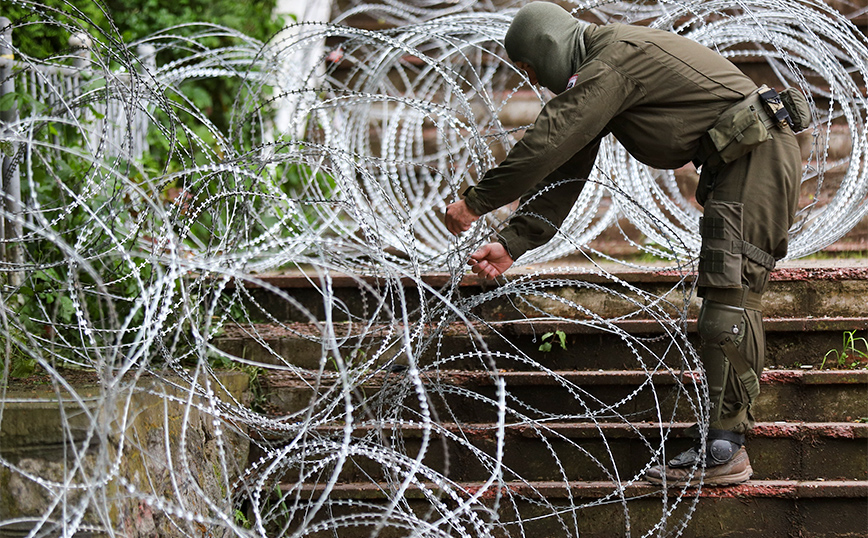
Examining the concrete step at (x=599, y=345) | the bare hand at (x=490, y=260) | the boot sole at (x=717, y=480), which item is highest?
the bare hand at (x=490, y=260)

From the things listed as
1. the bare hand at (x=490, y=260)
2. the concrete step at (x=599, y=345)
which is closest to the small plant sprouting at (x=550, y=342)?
the concrete step at (x=599, y=345)

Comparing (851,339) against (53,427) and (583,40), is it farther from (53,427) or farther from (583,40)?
(53,427)

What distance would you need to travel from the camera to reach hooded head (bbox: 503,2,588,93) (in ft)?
10.1

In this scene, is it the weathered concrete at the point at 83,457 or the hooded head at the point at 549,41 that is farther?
the hooded head at the point at 549,41

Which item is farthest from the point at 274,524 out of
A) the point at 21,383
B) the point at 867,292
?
the point at 867,292

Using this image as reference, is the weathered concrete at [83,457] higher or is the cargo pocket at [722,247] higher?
the cargo pocket at [722,247]

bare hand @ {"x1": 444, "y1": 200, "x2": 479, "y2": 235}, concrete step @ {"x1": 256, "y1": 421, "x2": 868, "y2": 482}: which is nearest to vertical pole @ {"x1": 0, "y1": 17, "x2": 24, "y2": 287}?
concrete step @ {"x1": 256, "y1": 421, "x2": 868, "y2": 482}

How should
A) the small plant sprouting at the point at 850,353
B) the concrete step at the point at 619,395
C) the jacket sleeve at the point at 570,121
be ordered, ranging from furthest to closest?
the small plant sprouting at the point at 850,353 < the concrete step at the point at 619,395 < the jacket sleeve at the point at 570,121

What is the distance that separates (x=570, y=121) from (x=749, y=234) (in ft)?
2.66

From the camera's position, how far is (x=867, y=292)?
3895 mm

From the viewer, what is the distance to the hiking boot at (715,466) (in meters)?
3.04

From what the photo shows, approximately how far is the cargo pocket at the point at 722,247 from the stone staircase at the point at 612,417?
1.22 feet

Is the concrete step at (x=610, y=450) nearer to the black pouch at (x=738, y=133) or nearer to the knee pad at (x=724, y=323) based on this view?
the knee pad at (x=724, y=323)

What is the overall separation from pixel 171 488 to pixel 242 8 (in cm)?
462
